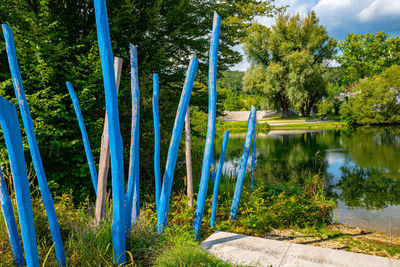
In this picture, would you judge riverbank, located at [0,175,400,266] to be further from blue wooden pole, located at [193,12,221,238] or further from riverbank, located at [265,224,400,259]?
blue wooden pole, located at [193,12,221,238]

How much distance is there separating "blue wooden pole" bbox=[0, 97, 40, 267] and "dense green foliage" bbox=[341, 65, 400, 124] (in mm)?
29083

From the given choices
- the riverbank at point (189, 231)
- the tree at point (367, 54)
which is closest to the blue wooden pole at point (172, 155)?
the riverbank at point (189, 231)

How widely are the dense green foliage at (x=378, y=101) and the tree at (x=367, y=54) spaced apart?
10775 millimetres

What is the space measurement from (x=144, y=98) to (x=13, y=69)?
3855mm

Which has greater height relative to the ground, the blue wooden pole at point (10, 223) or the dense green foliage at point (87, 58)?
the dense green foliage at point (87, 58)

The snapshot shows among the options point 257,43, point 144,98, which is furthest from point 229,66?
point 257,43

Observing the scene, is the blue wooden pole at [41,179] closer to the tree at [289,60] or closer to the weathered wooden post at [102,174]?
the weathered wooden post at [102,174]

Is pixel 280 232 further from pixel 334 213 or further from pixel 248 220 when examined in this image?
pixel 334 213

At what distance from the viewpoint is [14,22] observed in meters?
5.37

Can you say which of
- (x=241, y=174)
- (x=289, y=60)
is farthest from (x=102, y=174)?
(x=289, y=60)

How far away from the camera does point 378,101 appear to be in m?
25.2

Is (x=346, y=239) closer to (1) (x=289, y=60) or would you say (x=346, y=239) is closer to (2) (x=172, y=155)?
(2) (x=172, y=155)

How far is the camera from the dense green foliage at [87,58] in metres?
4.57

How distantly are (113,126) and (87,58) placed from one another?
3.38 meters
